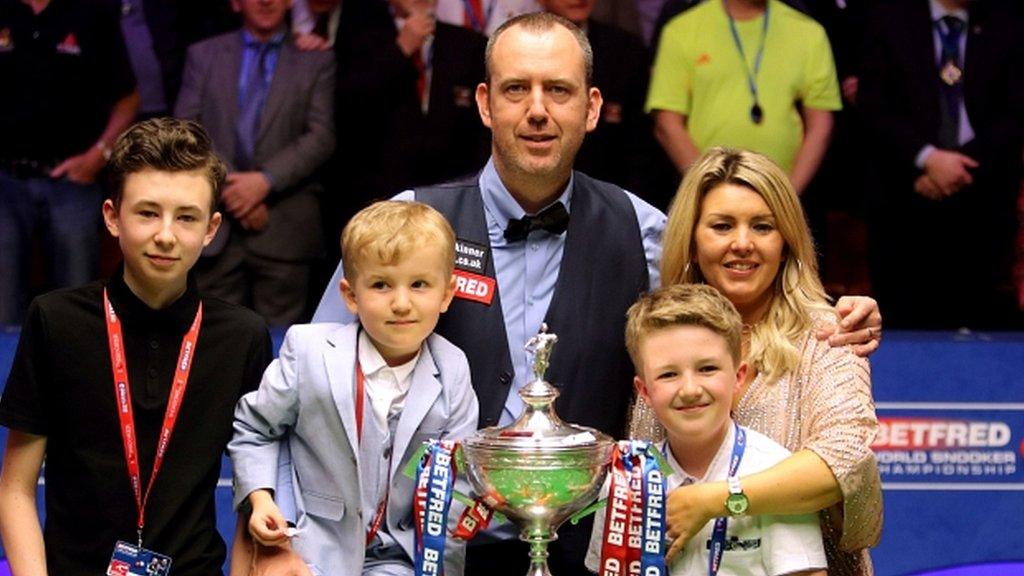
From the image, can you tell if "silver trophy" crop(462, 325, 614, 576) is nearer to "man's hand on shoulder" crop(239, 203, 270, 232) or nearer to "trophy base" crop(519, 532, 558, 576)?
"trophy base" crop(519, 532, 558, 576)

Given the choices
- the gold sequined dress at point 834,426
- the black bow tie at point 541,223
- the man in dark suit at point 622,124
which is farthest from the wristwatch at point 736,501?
the man in dark suit at point 622,124

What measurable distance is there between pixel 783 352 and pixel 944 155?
2.85m

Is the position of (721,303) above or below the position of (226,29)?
below

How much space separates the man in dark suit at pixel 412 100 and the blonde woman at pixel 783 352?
253 cm

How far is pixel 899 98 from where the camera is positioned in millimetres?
6305

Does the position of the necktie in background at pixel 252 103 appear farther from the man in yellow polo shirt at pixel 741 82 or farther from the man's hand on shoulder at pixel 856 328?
the man's hand on shoulder at pixel 856 328

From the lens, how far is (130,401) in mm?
3486

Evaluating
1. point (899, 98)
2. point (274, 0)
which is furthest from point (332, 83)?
point (899, 98)

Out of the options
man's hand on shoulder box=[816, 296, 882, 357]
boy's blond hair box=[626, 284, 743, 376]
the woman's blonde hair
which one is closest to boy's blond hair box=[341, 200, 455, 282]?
boy's blond hair box=[626, 284, 743, 376]

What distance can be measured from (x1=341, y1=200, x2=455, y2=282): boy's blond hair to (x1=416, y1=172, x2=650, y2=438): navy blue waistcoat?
270mm

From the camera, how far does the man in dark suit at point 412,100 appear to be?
20.6ft

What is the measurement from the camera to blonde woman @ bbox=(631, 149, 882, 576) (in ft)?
11.4

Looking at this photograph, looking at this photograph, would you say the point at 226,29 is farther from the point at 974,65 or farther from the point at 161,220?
the point at 161,220

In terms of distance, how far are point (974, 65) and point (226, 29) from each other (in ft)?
8.24
